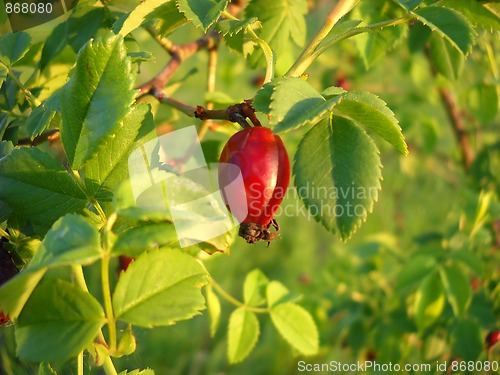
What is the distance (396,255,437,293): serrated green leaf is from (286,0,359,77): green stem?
0.77m

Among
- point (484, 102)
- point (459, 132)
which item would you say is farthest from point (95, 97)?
point (459, 132)

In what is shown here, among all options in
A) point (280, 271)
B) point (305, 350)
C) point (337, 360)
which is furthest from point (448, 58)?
point (280, 271)

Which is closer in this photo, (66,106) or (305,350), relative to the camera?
(66,106)

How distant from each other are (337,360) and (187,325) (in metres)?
0.87

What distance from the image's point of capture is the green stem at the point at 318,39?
70cm

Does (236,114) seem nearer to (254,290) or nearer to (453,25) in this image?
(453,25)

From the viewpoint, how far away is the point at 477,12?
2.61 ft

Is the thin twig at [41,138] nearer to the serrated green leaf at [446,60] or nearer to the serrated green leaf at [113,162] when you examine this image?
the serrated green leaf at [113,162]

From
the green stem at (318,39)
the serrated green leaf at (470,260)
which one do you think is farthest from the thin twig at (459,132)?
the green stem at (318,39)

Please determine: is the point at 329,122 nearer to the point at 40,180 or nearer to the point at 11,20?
the point at 40,180

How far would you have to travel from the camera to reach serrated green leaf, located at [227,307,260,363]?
1.13 m

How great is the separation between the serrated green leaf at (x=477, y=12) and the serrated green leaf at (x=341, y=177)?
0.27 metres

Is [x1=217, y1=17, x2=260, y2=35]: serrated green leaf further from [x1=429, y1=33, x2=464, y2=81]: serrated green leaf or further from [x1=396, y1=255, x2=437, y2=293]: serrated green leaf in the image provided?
[x1=396, y1=255, x2=437, y2=293]: serrated green leaf

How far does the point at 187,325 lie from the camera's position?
99.3 inches
